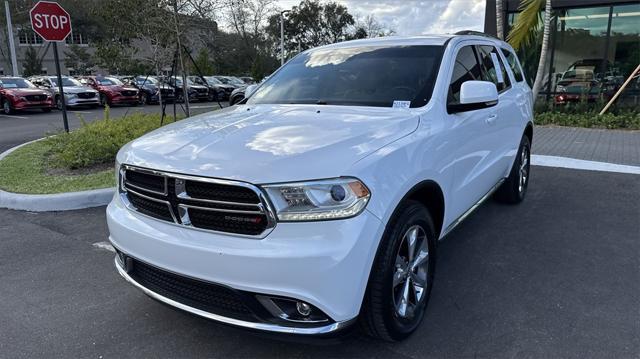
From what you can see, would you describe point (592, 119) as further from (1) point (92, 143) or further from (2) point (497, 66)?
(1) point (92, 143)

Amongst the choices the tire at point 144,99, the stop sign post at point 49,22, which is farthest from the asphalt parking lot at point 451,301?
the tire at point 144,99

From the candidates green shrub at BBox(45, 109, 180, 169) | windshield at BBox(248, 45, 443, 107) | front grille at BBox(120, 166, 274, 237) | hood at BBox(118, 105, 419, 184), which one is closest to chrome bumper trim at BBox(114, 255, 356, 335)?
front grille at BBox(120, 166, 274, 237)

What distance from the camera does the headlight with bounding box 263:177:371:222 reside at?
233 centimetres

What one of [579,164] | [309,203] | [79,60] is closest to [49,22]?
[309,203]

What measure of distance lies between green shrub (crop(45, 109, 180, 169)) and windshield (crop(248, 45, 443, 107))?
4194 mm

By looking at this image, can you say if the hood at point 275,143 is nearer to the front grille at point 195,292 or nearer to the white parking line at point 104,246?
the front grille at point 195,292

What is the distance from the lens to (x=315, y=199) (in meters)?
2.35

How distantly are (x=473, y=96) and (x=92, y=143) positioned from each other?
6322 mm

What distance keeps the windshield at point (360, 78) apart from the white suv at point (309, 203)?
0.07ft

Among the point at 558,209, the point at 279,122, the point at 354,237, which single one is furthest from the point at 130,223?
the point at 558,209

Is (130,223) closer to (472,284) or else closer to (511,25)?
(472,284)

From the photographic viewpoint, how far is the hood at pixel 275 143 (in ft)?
7.88

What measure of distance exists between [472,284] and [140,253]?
2.47 m

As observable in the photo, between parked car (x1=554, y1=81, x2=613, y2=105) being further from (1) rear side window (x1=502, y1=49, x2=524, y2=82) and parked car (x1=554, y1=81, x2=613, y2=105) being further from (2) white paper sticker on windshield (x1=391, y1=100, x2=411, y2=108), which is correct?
(2) white paper sticker on windshield (x1=391, y1=100, x2=411, y2=108)
